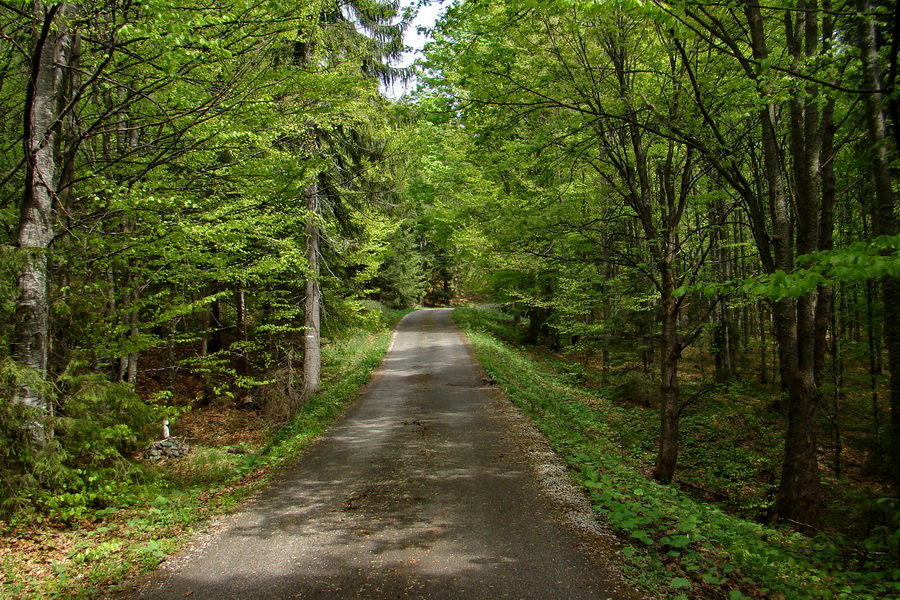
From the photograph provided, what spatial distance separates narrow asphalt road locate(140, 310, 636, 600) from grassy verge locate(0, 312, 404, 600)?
1.22ft

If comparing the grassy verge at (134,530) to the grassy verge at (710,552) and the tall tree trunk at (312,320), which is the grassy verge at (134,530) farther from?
the grassy verge at (710,552)

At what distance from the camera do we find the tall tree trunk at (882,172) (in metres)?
4.52

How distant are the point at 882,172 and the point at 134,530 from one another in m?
9.04

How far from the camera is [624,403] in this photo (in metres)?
12.5

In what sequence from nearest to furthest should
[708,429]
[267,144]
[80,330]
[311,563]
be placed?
[311,563] < [80,330] < [267,144] < [708,429]

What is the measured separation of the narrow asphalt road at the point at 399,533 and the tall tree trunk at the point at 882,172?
381 cm

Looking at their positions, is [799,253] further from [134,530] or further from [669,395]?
[134,530]

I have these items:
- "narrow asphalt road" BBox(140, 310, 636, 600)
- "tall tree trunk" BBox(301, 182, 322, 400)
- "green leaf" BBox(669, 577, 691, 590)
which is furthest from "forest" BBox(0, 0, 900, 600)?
"tall tree trunk" BBox(301, 182, 322, 400)

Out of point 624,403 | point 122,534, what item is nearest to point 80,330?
point 122,534

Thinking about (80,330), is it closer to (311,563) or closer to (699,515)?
(311,563)

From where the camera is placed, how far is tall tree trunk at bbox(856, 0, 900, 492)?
14.8ft

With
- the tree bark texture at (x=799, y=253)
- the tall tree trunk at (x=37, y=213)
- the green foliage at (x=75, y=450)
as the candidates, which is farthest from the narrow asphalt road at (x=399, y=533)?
the tree bark texture at (x=799, y=253)

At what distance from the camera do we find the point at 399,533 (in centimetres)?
489

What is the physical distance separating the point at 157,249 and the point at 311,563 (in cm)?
395
